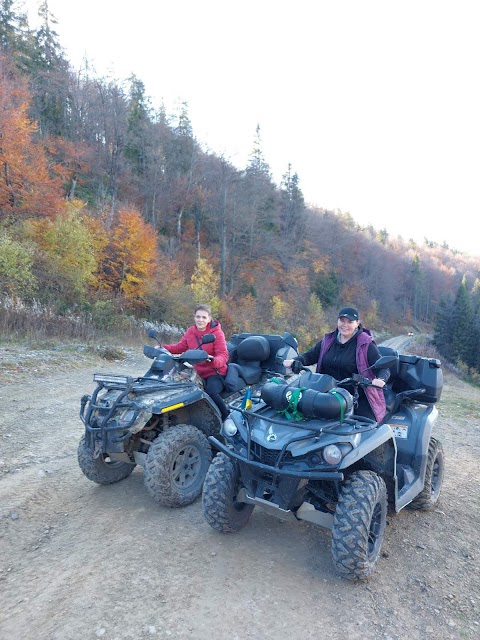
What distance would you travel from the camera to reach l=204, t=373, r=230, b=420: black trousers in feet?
17.3

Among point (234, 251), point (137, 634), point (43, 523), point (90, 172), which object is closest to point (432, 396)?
point (137, 634)

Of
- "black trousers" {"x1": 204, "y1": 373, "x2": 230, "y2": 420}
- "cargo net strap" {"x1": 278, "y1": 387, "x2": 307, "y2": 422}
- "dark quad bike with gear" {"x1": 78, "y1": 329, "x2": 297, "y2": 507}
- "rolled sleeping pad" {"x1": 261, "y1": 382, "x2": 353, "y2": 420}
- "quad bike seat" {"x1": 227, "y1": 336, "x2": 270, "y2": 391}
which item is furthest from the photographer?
"quad bike seat" {"x1": 227, "y1": 336, "x2": 270, "y2": 391}

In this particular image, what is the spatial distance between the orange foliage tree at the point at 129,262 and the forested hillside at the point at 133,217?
7 centimetres

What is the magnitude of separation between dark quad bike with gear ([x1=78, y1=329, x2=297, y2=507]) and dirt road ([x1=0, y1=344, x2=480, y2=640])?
A: 0.26 m

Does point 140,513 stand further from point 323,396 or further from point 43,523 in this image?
point 323,396

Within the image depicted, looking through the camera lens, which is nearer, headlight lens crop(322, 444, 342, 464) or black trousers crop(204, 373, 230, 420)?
headlight lens crop(322, 444, 342, 464)

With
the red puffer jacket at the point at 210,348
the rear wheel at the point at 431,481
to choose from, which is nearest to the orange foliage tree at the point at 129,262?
the red puffer jacket at the point at 210,348

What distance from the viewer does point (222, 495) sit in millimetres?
3734

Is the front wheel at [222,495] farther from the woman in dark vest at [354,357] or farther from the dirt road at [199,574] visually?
the woman in dark vest at [354,357]

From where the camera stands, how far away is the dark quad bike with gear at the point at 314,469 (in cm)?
329

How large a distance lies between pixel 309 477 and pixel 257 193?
147 ft

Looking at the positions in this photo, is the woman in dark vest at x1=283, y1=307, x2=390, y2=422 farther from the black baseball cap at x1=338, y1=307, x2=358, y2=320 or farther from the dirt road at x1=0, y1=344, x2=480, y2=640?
the dirt road at x1=0, y1=344, x2=480, y2=640

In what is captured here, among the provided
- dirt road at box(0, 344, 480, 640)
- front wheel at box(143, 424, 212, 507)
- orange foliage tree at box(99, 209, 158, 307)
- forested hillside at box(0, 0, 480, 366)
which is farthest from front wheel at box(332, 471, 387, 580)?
orange foliage tree at box(99, 209, 158, 307)

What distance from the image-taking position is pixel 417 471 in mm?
4426
